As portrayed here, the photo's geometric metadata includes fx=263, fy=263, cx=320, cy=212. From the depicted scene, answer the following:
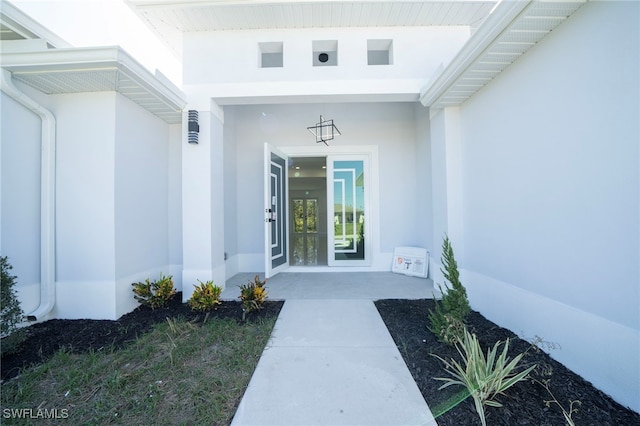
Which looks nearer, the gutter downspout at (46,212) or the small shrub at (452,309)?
the small shrub at (452,309)

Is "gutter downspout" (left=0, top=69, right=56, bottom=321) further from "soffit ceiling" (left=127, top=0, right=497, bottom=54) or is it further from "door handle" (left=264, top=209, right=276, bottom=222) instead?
"door handle" (left=264, top=209, right=276, bottom=222)

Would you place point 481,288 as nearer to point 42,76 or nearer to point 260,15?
point 260,15

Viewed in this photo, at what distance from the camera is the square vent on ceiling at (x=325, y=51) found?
386 centimetres

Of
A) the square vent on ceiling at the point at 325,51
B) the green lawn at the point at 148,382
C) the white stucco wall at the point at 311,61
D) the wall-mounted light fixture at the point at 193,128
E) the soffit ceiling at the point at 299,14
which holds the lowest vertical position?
the green lawn at the point at 148,382

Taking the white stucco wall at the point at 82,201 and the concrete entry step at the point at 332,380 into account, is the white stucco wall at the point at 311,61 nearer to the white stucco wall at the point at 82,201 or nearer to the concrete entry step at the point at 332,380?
the white stucco wall at the point at 82,201

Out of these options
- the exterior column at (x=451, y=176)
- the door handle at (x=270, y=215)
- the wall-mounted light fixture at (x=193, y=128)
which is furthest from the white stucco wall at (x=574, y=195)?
the wall-mounted light fixture at (x=193, y=128)

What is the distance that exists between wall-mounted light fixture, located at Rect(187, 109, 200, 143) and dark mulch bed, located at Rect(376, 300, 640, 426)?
3479mm

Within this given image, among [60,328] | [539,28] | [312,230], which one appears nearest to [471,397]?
[539,28]

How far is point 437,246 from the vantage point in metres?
3.83

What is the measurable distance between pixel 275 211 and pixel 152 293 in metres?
2.27

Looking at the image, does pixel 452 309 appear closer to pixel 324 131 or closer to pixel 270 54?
pixel 324 131

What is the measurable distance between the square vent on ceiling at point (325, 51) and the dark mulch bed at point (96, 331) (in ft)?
12.2

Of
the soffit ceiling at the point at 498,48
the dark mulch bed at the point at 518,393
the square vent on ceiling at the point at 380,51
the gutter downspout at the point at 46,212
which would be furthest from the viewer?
the square vent on ceiling at the point at 380,51

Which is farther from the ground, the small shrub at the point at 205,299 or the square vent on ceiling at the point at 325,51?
the square vent on ceiling at the point at 325,51
